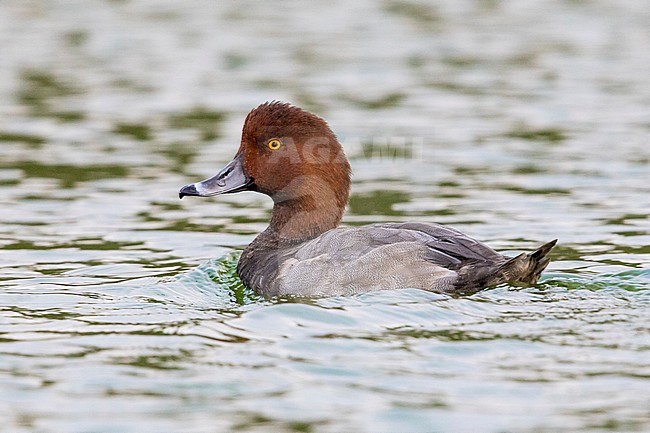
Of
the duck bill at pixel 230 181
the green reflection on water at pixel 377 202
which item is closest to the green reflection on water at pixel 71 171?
the green reflection on water at pixel 377 202

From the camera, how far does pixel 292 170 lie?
28.2ft

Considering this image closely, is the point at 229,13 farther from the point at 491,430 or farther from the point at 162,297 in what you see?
the point at 491,430

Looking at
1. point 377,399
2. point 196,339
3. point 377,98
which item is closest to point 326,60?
point 377,98

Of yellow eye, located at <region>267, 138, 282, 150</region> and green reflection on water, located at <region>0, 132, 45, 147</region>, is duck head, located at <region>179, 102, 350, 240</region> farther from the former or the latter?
green reflection on water, located at <region>0, 132, 45, 147</region>

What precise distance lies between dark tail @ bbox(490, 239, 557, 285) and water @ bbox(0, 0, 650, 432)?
106 millimetres

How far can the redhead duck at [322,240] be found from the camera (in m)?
7.48

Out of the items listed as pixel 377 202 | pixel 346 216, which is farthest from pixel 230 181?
pixel 377 202

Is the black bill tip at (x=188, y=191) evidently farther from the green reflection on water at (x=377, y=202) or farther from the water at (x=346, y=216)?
the green reflection on water at (x=377, y=202)

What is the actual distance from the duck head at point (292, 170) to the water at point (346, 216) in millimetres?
595

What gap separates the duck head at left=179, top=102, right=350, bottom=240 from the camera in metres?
8.52

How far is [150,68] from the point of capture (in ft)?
54.7

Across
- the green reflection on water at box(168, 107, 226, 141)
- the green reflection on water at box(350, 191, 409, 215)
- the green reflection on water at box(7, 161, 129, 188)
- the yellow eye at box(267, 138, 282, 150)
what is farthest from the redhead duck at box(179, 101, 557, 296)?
the green reflection on water at box(168, 107, 226, 141)

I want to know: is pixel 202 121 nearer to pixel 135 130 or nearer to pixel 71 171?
pixel 135 130

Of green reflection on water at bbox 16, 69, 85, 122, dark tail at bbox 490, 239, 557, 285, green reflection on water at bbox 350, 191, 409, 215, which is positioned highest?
green reflection on water at bbox 16, 69, 85, 122
